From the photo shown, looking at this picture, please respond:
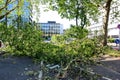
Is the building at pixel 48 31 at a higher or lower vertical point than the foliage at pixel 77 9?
lower

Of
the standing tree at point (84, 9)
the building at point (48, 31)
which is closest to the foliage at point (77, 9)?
the standing tree at point (84, 9)

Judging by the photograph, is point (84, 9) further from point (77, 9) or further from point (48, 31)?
point (48, 31)

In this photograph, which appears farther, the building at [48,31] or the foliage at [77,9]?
the foliage at [77,9]

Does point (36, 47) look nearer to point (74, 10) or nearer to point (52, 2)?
point (52, 2)

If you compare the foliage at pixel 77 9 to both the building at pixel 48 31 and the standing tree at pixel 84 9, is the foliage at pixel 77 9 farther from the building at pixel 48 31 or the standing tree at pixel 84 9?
the building at pixel 48 31

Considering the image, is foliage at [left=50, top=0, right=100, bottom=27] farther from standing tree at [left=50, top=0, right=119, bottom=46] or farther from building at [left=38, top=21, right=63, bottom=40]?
building at [left=38, top=21, right=63, bottom=40]

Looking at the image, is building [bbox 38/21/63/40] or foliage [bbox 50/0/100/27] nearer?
building [bbox 38/21/63/40]

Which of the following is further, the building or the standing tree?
the standing tree

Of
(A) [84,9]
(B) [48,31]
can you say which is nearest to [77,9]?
(A) [84,9]

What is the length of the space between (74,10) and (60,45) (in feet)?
54.6

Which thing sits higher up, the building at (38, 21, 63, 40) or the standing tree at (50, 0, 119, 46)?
the standing tree at (50, 0, 119, 46)

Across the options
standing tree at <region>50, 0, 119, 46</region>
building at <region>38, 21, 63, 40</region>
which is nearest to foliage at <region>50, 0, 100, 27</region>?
standing tree at <region>50, 0, 119, 46</region>

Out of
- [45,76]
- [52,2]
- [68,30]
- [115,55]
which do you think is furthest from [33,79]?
[52,2]

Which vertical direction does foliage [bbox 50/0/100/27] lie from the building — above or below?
above
